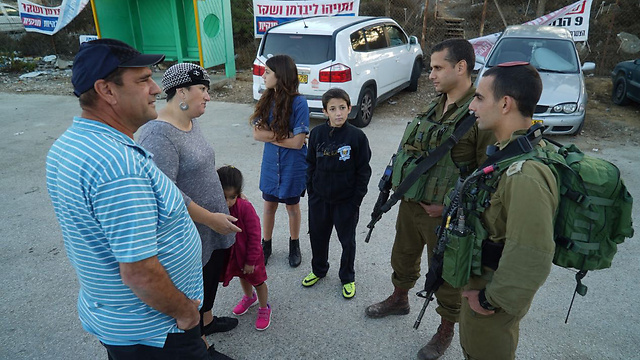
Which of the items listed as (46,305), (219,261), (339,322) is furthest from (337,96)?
(46,305)

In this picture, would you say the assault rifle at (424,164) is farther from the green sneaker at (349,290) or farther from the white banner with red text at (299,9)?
the white banner with red text at (299,9)

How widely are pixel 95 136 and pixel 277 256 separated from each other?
2619 millimetres

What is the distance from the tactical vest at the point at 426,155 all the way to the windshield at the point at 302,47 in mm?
4501

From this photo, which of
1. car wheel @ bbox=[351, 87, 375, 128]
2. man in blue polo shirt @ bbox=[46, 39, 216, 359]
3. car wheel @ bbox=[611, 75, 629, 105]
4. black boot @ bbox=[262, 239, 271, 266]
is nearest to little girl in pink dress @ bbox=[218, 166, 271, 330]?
black boot @ bbox=[262, 239, 271, 266]

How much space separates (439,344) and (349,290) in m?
0.83

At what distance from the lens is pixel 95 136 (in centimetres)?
130

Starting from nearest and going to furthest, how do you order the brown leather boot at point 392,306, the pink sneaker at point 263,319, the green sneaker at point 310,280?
the pink sneaker at point 263,319 < the brown leather boot at point 392,306 < the green sneaker at point 310,280

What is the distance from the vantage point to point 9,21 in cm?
1603

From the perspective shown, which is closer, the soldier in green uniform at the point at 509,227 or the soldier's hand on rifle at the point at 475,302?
the soldier in green uniform at the point at 509,227

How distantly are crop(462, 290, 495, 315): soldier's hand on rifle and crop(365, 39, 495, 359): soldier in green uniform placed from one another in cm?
73

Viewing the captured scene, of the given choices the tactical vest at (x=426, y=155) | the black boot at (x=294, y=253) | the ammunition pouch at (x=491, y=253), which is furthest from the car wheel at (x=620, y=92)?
the ammunition pouch at (x=491, y=253)

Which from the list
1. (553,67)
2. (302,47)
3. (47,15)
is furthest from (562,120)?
(47,15)

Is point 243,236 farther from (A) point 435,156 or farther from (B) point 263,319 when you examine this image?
(A) point 435,156

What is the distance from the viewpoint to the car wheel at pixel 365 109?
726cm
